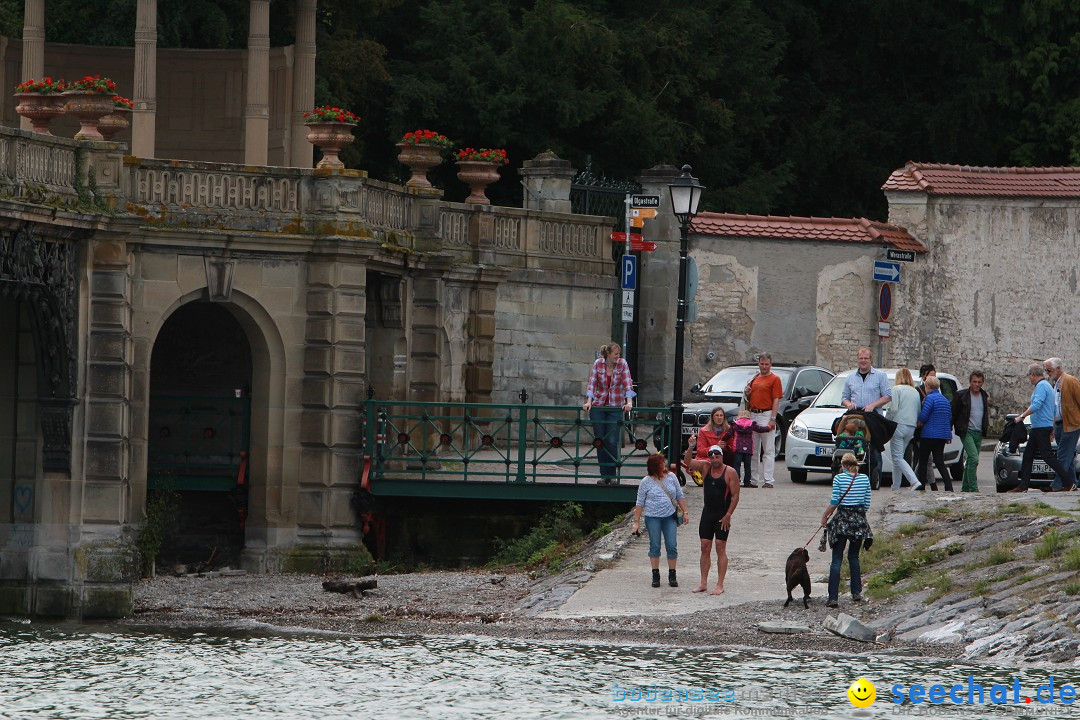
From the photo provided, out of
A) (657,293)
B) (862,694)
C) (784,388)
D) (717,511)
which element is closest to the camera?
(862,694)

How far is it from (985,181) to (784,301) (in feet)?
14.2

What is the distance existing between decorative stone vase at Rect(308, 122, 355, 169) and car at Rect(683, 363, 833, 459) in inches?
291

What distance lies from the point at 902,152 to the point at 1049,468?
72.4ft

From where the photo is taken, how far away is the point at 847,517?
2120cm

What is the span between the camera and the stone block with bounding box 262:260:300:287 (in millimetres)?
26062

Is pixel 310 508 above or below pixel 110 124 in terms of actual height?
below

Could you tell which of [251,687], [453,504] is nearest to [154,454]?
[453,504]

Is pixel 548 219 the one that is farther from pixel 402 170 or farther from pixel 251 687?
pixel 251 687

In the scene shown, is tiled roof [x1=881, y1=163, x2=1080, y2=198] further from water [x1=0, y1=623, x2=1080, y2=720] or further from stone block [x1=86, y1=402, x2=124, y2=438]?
water [x1=0, y1=623, x2=1080, y2=720]

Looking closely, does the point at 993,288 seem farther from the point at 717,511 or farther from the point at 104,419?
the point at 104,419

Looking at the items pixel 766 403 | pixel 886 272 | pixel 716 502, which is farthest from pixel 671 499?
pixel 886 272

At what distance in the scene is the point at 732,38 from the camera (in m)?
45.5

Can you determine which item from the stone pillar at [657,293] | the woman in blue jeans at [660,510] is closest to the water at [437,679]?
the woman in blue jeans at [660,510]

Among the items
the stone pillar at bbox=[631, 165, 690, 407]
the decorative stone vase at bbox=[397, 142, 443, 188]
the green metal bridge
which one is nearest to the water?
the green metal bridge
